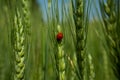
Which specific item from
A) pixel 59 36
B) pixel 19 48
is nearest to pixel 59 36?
pixel 59 36

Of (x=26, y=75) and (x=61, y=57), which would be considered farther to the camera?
(x=26, y=75)

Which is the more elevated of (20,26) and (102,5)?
(102,5)

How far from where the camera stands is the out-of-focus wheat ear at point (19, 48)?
1419mm

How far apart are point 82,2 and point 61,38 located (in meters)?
0.18

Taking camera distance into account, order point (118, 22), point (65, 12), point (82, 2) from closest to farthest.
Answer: point (118, 22) → point (82, 2) → point (65, 12)

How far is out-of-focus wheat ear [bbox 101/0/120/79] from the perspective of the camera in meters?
1.16

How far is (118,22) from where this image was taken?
3.75 ft

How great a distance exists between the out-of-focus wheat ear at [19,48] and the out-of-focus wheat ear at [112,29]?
43 cm

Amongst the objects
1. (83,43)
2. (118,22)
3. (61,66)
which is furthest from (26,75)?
(118,22)

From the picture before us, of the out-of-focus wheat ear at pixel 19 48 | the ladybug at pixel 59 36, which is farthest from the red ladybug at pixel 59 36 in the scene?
the out-of-focus wheat ear at pixel 19 48

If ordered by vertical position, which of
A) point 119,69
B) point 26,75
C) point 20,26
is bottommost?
point 26,75

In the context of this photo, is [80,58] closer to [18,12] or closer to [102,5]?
[102,5]

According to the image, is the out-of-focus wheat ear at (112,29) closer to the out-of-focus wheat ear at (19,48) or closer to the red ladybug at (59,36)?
the red ladybug at (59,36)

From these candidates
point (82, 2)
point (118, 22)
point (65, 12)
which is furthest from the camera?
point (65, 12)
